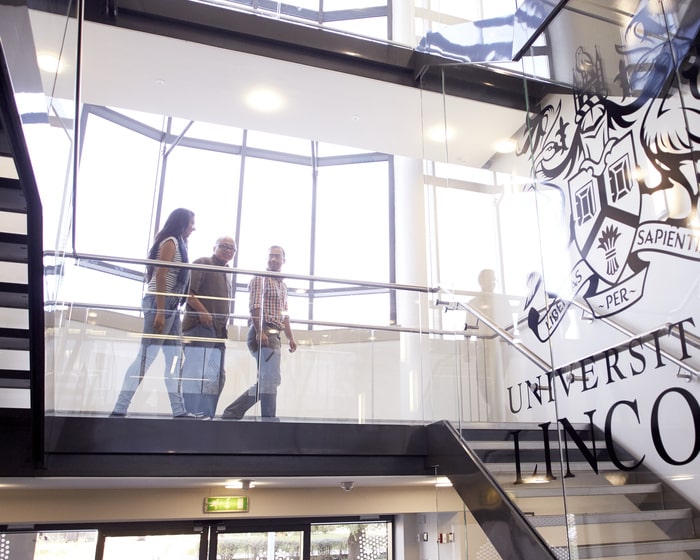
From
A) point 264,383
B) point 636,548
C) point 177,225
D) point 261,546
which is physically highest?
point 177,225

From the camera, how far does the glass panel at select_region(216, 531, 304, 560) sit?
7.00 metres

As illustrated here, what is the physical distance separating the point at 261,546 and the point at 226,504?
3.47 ft

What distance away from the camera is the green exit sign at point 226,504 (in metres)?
6.33

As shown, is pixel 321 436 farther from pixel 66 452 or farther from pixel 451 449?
pixel 66 452

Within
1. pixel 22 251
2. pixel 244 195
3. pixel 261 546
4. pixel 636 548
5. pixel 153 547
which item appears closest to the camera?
pixel 636 548

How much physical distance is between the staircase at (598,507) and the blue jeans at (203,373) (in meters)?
2.33

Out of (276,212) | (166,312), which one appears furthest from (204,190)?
(166,312)

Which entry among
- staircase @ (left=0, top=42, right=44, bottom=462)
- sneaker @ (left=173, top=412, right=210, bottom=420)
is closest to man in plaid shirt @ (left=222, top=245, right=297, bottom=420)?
sneaker @ (left=173, top=412, right=210, bottom=420)

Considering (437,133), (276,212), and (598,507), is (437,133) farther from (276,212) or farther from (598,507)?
(598,507)

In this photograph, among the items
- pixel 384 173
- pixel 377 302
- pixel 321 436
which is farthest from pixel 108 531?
pixel 384 173

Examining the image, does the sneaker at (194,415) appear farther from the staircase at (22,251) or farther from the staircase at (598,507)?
the staircase at (598,507)

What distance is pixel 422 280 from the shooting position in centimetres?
811

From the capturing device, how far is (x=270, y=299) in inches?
204

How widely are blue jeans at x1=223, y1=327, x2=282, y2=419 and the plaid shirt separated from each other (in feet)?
0.44
